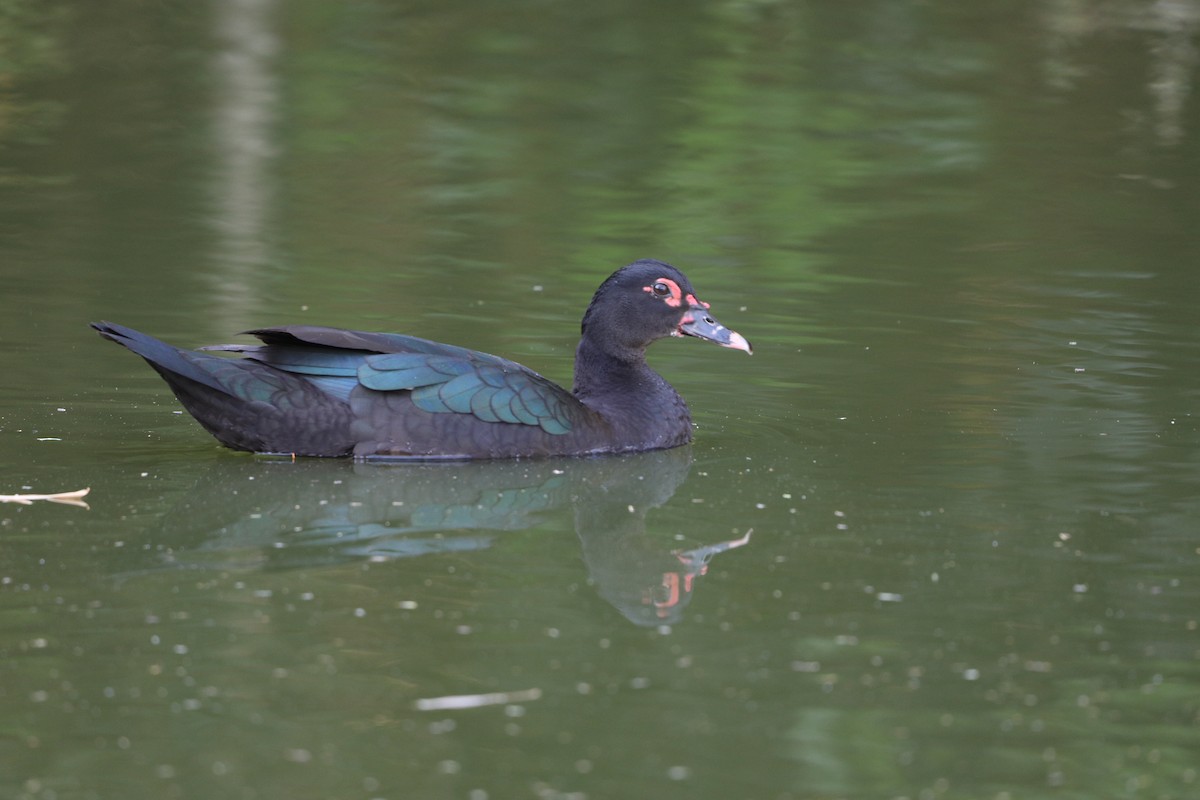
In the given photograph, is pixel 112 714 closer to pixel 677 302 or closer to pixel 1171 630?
pixel 1171 630

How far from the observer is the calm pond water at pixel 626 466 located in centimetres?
565

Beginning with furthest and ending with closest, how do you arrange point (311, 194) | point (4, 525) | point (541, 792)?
point (311, 194)
point (4, 525)
point (541, 792)

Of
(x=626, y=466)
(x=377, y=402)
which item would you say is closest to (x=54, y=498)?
(x=377, y=402)

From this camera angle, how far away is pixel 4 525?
7594 mm

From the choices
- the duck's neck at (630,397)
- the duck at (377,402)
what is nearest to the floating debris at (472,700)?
the duck at (377,402)

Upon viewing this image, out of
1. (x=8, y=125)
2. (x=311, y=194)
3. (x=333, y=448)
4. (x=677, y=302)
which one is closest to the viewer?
(x=333, y=448)

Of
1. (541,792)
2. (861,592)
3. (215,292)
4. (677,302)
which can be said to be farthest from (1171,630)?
(215,292)

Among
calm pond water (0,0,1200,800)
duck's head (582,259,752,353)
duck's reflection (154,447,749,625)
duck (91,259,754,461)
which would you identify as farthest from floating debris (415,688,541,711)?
duck's head (582,259,752,353)

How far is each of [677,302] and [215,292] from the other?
13.6ft

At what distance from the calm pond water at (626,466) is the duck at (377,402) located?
16 centimetres

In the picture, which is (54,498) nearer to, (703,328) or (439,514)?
(439,514)

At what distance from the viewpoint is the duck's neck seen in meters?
9.68

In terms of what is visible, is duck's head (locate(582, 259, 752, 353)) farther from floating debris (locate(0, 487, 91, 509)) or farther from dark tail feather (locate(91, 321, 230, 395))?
floating debris (locate(0, 487, 91, 509))

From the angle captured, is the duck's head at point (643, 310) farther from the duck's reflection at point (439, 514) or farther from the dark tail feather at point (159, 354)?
the dark tail feather at point (159, 354)
